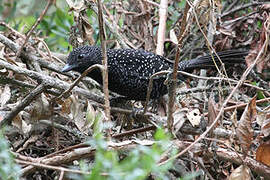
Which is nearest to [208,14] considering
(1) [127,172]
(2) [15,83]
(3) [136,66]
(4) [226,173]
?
(3) [136,66]

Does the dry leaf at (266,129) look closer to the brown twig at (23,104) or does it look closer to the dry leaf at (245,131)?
the dry leaf at (245,131)

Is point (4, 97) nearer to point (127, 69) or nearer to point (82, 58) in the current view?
point (82, 58)

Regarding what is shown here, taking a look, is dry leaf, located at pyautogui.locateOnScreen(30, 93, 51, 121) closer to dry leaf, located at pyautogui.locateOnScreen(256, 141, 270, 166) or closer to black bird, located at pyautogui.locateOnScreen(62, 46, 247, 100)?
black bird, located at pyautogui.locateOnScreen(62, 46, 247, 100)

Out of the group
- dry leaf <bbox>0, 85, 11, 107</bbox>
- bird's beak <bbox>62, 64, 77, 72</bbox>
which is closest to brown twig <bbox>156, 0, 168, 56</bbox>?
bird's beak <bbox>62, 64, 77, 72</bbox>

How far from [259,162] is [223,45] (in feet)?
7.52

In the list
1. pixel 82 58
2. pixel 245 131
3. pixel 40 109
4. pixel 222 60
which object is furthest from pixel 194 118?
pixel 222 60

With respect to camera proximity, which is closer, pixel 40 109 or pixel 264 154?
pixel 264 154

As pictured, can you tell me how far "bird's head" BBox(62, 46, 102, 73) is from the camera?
3.63m

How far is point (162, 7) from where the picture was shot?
4.16 meters

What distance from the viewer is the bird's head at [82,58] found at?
363cm

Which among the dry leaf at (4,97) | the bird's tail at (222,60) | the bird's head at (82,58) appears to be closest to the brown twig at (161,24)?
the bird's tail at (222,60)

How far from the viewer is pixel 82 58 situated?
3703mm

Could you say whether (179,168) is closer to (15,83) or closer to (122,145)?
(122,145)

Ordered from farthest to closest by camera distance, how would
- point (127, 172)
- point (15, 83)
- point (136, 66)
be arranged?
1. point (136, 66)
2. point (15, 83)
3. point (127, 172)
